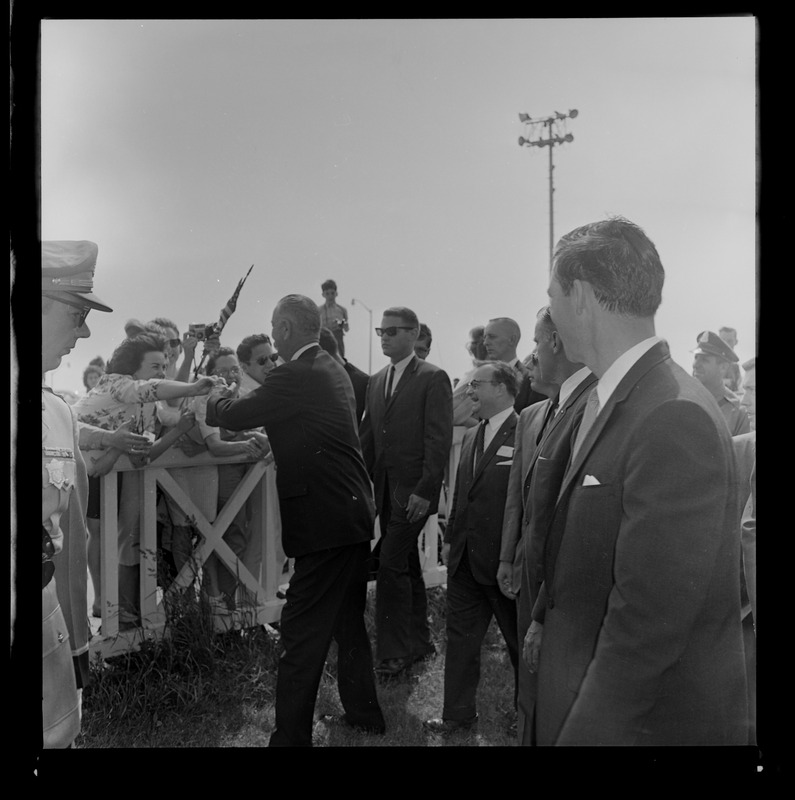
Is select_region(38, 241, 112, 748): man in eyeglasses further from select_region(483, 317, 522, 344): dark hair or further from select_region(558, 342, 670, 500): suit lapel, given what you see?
select_region(558, 342, 670, 500): suit lapel

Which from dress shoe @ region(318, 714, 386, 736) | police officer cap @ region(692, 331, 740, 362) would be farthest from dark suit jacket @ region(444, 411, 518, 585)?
police officer cap @ region(692, 331, 740, 362)

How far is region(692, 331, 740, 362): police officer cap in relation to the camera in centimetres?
219

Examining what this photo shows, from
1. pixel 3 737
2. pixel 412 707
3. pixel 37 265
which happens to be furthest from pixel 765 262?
pixel 3 737

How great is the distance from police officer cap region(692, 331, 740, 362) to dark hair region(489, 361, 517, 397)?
566mm

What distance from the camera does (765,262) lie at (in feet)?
7.52

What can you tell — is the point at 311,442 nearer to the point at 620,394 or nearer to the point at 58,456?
the point at 58,456

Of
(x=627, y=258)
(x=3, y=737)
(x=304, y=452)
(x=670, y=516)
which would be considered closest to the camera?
(x=670, y=516)

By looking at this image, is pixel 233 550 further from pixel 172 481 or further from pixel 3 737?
pixel 3 737

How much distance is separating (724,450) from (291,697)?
1.47 meters

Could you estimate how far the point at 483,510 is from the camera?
2457mm

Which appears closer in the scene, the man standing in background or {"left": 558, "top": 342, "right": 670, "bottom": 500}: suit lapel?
{"left": 558, "top": 342, "right": 670, "bottom": 500}: suit lapel

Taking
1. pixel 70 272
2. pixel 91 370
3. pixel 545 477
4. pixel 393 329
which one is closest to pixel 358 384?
pixel 393 329

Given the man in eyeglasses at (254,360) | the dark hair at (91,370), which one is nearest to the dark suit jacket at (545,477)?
the man in eyeglasses at (254,360)

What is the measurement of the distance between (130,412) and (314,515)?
2.21 feet
